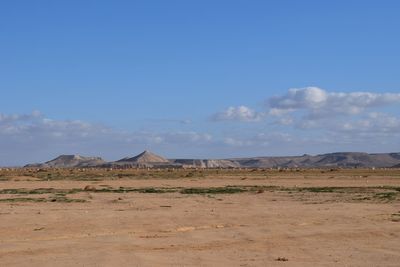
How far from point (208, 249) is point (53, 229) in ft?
20.8

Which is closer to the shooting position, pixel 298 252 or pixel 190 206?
pixel 298 252

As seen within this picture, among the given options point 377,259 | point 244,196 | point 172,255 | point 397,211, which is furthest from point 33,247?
point 244,196

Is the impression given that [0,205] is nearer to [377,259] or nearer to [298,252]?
[298,252]

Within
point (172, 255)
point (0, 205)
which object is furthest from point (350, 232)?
point (0, 205)

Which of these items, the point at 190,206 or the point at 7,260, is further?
the point at 190,206

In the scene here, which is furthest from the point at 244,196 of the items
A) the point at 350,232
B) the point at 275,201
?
the point at 350,232

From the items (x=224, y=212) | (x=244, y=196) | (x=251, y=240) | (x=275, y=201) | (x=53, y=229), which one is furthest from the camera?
(x=244, y=196)

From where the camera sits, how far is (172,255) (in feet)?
52.1

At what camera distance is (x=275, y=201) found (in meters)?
35.5

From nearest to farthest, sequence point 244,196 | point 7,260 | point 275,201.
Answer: point 7,260 → point 275,201 → point 244,196

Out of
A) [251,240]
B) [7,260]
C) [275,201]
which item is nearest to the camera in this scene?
[7,260]

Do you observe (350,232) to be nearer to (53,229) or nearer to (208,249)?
(208,249)

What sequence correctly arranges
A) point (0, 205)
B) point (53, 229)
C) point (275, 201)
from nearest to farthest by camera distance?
1. point (53, 229)
2. point (0, 205)
3. point (275, 201)

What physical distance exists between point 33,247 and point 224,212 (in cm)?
1214
